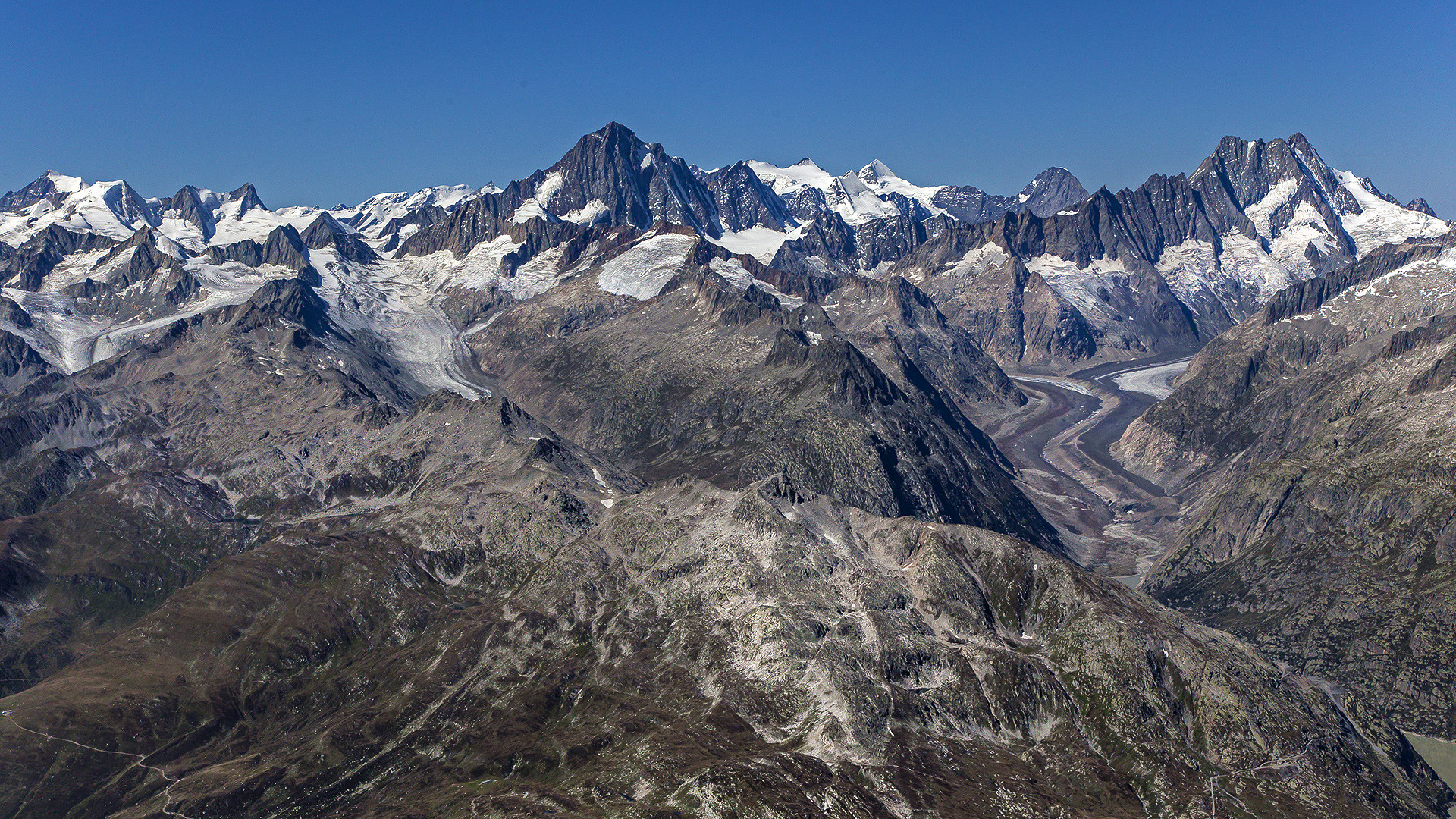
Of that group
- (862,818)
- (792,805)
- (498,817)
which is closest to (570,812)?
(498,817)

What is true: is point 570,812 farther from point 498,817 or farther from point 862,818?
point 862,818

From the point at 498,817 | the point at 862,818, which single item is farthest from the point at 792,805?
the point at 498,817

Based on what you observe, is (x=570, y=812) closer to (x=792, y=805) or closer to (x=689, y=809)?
(x=689, y=809)

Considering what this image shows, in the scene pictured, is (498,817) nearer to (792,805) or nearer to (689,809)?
(689,809)

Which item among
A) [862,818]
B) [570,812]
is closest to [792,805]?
[862,818]
